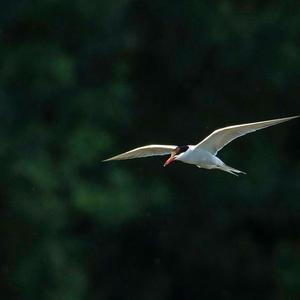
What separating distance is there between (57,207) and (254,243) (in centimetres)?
239

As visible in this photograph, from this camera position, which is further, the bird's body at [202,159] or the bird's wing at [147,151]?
the bird's wing at [147,151]

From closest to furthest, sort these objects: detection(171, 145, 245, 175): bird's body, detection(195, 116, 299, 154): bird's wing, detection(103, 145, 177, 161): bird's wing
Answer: detection(195, 116, 299, 154): bird's wing, detection(171, 145, 245, 175): bird's body, detection(103, 145, 177, 161): bird's wing

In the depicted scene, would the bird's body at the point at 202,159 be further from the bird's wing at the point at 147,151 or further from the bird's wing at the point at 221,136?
the bird's wing at the point at 147,151

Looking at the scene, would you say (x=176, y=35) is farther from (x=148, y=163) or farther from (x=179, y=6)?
(x=148, y=163)

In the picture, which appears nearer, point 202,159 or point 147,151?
point 202,159

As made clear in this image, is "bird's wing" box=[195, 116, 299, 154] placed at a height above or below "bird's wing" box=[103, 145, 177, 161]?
above

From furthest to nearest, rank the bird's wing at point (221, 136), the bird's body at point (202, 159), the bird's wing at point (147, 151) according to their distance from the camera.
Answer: the bird's wing at point (147, 151) → the bird's body at point (202, 159) → the bird's wing at point (221, 136)

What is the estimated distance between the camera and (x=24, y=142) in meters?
12.3

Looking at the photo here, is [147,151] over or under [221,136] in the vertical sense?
under

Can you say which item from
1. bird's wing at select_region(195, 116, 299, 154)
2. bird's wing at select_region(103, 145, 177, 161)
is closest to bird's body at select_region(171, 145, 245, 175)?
bird's wing at select_region(195, 116, 299, 154)

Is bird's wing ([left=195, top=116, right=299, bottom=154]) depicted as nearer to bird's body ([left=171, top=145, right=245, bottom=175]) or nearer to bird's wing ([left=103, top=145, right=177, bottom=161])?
bird's body ([left=171, top=145, right=245, bottom=175])

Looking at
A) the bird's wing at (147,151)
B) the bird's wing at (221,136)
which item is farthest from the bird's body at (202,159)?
the bird's wing at (147,151)

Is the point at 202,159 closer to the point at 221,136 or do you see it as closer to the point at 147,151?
the point at 221,136

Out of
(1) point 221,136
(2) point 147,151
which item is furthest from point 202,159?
(2) point 147,151
